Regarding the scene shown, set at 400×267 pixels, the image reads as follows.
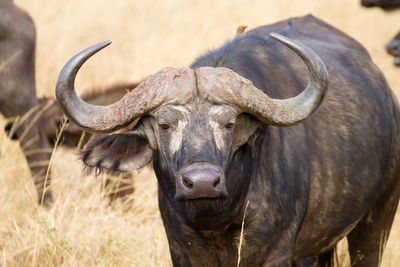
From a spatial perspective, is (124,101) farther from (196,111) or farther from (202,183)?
(202,183)

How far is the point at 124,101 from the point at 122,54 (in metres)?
9.78

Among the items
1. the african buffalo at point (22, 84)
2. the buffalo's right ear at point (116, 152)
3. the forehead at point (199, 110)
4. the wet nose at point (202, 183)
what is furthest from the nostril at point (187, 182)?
the african buffalo at point (22, 84)

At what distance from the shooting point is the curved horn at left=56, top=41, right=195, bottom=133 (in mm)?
3676

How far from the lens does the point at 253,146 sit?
3953mm

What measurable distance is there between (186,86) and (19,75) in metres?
4.19

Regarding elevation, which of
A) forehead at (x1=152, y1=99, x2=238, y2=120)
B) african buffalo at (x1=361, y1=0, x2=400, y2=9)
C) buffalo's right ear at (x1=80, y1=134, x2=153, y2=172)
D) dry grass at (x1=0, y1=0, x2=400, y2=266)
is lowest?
dry grass at (x1=0, y1=0, x2=400, y2=266)

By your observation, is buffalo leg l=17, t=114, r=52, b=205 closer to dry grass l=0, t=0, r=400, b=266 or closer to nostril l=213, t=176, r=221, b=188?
dry grass l=0, t=0, r=400, b=266

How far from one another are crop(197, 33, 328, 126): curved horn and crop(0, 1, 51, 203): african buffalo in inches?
156

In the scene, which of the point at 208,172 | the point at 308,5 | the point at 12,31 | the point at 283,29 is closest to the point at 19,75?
the point at 12,31

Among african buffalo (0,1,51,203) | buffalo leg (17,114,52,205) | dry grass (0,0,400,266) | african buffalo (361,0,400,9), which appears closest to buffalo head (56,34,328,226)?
dry grass (0,0,400,266)

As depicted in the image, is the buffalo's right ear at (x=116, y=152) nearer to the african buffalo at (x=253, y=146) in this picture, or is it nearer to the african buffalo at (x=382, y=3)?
the african buffalo at (x=253, y=146)

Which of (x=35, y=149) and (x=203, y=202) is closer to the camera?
(x=203, y=202)

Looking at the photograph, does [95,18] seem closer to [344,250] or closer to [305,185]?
[344,250]

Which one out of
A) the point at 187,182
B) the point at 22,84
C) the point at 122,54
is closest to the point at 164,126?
the point at 187,182
